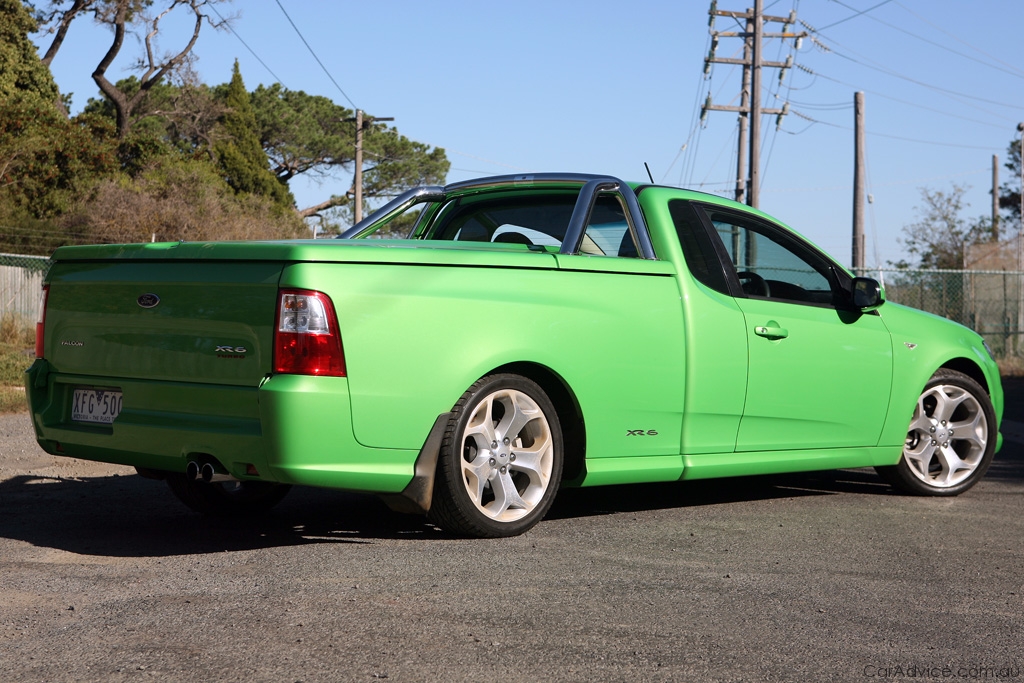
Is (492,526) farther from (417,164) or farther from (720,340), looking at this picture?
(417,164)

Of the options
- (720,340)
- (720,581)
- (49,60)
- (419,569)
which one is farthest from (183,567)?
(49,60)

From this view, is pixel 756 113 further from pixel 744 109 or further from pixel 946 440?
pixel 946 440

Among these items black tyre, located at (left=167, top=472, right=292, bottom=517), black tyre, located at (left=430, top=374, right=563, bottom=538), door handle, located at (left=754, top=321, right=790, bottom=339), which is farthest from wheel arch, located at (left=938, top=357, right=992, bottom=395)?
black tyre, located at (left=167, top=472, right=292, bottom=517)

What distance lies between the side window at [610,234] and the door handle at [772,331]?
0.78 meters

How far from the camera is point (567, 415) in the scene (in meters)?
5.83

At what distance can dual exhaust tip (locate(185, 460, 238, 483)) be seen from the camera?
16.6 ft

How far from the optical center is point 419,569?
4.89m

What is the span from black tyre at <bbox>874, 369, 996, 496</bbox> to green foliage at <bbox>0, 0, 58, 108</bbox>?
32.0 m

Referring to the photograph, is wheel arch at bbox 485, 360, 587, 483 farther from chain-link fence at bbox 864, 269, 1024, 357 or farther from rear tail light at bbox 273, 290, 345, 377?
chain-link fence at bbox 864, 269, 1024, 357

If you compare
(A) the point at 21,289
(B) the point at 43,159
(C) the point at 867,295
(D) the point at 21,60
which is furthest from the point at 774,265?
(D) the point at 21,60

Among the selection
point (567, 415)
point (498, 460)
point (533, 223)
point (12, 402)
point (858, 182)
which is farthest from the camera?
point (858, 182)

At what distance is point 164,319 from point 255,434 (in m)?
0.73

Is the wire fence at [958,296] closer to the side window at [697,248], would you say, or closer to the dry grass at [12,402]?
the dry grass at [12,402]

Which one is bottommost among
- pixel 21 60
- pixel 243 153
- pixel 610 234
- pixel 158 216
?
pixel 610 234
